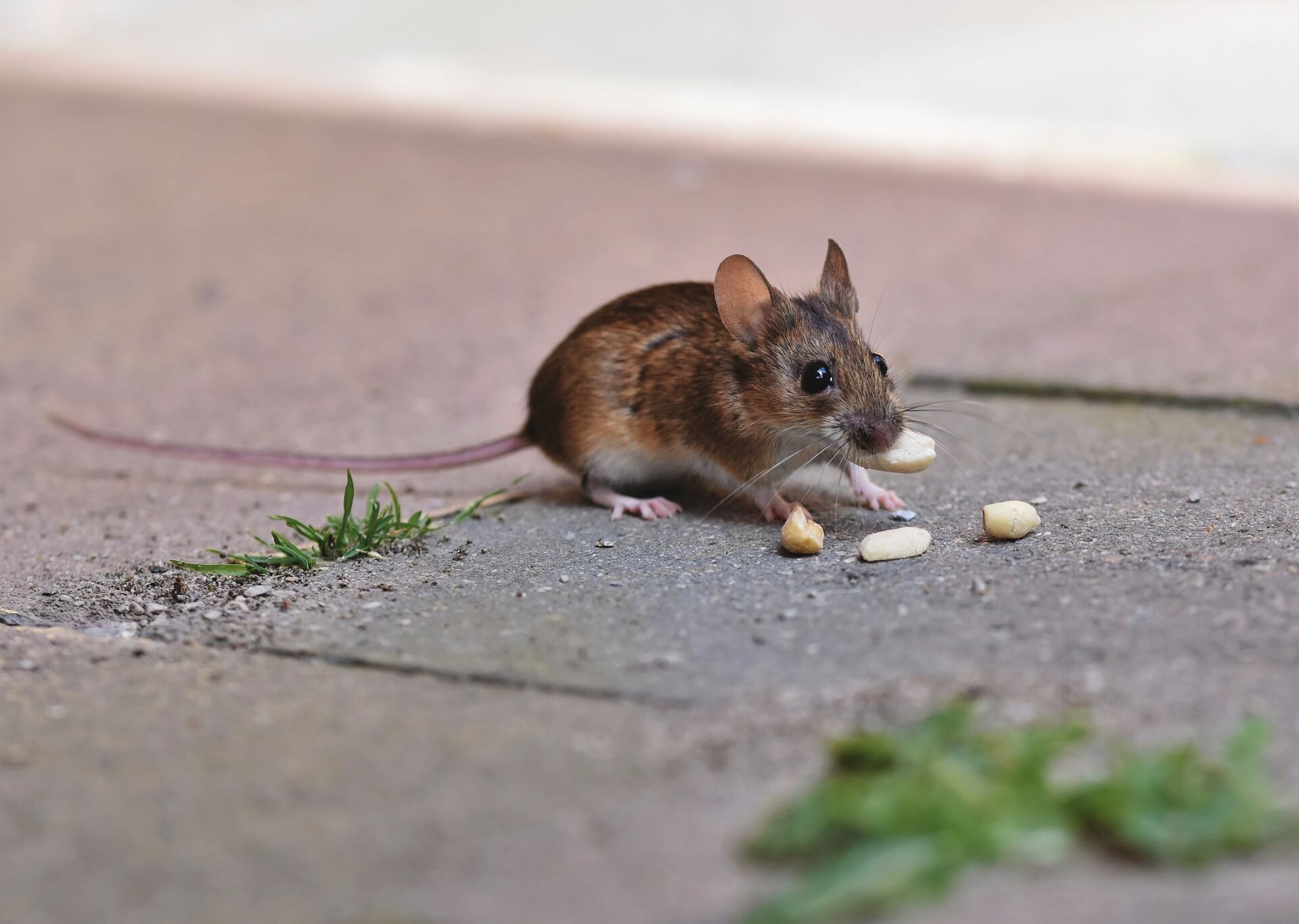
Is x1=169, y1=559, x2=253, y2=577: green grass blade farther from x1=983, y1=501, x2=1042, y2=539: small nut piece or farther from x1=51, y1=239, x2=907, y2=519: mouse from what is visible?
x1=983, y1=501, x2=1042, y2=539: small nut piece

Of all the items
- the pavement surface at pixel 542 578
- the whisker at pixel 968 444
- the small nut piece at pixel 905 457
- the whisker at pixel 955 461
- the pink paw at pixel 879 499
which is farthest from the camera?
the whisker at pixel 968 444

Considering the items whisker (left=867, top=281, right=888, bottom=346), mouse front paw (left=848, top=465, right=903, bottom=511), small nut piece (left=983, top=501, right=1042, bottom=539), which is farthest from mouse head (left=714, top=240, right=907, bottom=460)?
whisker (left=867, top=281, right=888, bottom=346)

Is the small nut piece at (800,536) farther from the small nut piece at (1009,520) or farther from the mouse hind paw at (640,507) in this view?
the mouse hind paw at (640,507)

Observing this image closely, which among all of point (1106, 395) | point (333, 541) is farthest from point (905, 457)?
point (1106, 395)

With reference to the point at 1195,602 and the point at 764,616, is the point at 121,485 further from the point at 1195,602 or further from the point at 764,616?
the point at 1195,602

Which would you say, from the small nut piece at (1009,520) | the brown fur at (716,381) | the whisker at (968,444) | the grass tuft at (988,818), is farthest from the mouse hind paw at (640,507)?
the grass tuft at (988,818)

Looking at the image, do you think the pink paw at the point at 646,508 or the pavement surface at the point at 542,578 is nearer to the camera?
the pavement surface at the point at 542,578

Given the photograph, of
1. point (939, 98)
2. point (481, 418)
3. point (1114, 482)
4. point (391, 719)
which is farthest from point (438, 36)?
point (391, 719)

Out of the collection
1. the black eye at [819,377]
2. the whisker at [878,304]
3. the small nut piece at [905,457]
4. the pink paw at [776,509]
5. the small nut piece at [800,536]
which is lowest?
the pink paw at [776,509]

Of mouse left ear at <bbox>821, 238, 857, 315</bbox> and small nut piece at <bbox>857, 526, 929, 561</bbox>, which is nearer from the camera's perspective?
small nut piece at <bbox>857, 526, 929, 561</bbox>
